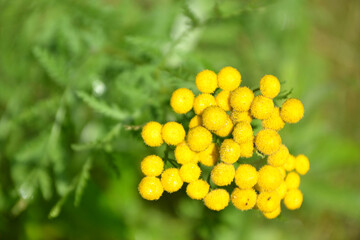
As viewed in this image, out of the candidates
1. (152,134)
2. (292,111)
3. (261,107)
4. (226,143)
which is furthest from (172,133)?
(292,111)

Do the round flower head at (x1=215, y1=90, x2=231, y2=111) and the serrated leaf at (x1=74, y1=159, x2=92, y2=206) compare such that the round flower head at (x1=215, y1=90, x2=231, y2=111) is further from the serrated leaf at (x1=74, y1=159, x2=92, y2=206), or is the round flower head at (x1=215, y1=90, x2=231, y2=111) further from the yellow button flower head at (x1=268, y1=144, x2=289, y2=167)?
the serrated leaf at (x1=74, y1=159, x2=92, y2=206)

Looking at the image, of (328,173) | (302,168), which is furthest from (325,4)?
(302,168)

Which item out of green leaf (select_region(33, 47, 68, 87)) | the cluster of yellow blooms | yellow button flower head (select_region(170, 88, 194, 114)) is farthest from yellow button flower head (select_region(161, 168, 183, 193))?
green leaf (select_region(33, 47, 68, 87))

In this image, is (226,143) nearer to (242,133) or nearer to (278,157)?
(242,133)

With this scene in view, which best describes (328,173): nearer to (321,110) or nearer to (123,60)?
(321,110)

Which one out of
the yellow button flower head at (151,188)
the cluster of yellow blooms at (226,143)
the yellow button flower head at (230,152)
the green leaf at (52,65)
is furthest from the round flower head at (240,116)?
the green leaf at (52,65)

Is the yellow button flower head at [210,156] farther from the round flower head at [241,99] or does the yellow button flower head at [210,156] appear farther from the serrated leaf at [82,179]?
the serrated leaf at [82,179]
